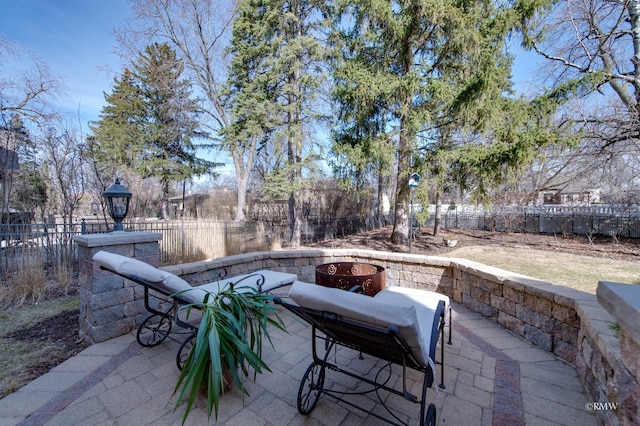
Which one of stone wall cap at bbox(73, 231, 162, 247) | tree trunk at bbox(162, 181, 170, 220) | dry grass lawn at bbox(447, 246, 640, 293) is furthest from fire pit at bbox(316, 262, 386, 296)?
tree trunk at bbox(162, 181, 170, 220)

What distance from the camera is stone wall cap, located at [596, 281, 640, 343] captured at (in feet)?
2.29

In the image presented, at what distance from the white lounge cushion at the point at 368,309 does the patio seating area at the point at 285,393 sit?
0.56 m

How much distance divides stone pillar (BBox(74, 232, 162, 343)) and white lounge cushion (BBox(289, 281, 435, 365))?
218cm

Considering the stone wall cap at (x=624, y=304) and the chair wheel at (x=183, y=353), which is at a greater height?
the stone wall cap at (x=624, y=304)

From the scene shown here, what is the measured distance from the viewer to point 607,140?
21.3 feet

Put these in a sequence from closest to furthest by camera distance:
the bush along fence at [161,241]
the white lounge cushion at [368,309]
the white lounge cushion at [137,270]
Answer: the white lounge cushion at [368,309] < the white lounge cushion at [137,270] < the bush along fence at [161,241]

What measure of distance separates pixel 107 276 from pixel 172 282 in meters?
1.12

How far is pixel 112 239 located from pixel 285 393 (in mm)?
2178

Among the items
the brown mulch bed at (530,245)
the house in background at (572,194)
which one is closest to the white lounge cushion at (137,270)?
the brown mulch bed at (530,245)

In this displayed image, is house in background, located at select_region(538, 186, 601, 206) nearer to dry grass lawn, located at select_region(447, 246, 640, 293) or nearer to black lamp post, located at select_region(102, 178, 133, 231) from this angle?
dry grass lawn, located at select_region(447, 246, 640, 293)

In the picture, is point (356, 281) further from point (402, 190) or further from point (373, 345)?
point (402, 190)

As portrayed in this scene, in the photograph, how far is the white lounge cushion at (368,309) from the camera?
3.94 feet

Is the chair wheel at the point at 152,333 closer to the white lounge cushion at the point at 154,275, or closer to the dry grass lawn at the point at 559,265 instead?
the white lounge cushion at the point at 154,275

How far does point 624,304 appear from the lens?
748 millimetres
